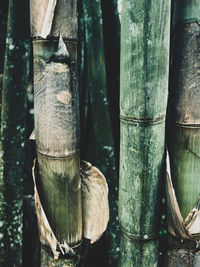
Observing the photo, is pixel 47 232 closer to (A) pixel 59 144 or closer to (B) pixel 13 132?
(A) pixel 59 144

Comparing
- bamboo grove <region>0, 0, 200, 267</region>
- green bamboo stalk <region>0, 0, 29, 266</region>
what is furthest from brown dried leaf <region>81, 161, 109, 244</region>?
green bamboo stalk <region>0, 0, 29, 266</region>

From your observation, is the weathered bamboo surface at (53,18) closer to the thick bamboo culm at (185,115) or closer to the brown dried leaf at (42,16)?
the brown dried leaf at (42,16)

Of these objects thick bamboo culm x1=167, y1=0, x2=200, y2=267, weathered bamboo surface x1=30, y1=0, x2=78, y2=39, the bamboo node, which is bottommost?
the bamboo node

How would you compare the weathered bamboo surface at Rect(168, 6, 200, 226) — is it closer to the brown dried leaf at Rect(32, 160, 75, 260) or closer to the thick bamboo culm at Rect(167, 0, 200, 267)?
the thick bamboo culm at Rect(167, 0, 200, 267)

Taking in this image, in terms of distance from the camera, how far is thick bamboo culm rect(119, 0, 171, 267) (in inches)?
21.9

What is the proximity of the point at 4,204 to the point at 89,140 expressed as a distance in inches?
13.5

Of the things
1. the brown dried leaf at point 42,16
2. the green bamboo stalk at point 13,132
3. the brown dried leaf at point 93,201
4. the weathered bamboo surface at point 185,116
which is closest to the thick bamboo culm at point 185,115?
the weathered bamboo surface at point 185,116

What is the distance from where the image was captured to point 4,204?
90 centimetres

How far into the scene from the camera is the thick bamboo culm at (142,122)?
56cm

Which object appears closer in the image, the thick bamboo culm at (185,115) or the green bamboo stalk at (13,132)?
the thick bamboo culm at (185,115)

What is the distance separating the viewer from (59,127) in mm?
604

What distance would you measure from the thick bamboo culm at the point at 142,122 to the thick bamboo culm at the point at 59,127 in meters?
0.11

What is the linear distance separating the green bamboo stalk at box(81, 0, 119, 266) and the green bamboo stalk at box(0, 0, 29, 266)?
0.62 feet

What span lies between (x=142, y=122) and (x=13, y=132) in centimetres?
46
